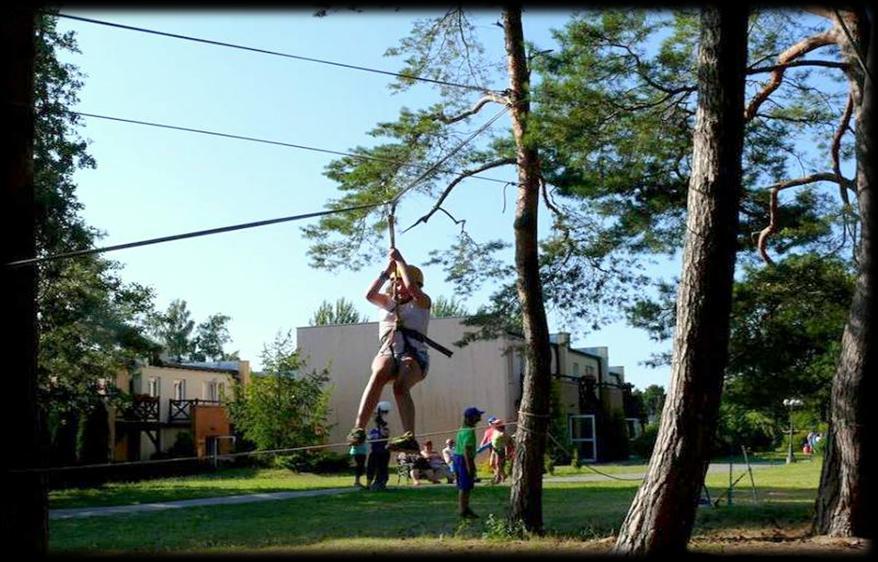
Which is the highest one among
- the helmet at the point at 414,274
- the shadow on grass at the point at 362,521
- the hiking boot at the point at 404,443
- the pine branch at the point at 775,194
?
the pine branch at the point at 775,194

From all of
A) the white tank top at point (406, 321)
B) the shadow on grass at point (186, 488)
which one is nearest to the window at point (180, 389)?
the shadow on grass at point (186, 488)

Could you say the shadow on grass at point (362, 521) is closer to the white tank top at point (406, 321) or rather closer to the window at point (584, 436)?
the white tank top at point (406, 321)

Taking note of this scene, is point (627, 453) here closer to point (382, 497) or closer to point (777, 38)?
point (382, 497)

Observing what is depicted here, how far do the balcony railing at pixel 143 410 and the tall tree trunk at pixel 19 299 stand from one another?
29621 millimetres

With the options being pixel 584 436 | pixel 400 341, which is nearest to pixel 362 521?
pixel 400 341

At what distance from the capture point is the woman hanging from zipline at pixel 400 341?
870 cm

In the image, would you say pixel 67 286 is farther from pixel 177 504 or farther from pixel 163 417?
pixel 163 417

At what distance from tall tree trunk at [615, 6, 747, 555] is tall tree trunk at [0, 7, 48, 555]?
5.28 meters

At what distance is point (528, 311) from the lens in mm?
13117

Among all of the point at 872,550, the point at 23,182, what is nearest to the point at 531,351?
the point at 872,550

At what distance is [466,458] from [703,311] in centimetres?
642

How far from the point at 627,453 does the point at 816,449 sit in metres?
8.07

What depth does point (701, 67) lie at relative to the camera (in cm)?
951

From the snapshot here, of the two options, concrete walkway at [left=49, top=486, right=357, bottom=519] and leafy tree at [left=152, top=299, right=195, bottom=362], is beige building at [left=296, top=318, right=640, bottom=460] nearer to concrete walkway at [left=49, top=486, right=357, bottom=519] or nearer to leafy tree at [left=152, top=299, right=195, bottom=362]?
concrete walkway at [left=49, top=486, right=357, bottom=519]
